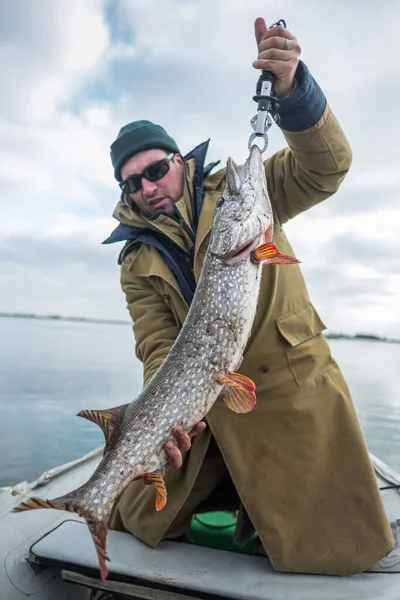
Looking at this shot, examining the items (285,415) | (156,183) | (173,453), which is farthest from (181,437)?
(156,183)

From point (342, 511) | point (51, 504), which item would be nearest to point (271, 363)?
point (342, 511)

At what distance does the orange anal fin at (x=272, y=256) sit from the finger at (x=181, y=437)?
936mm

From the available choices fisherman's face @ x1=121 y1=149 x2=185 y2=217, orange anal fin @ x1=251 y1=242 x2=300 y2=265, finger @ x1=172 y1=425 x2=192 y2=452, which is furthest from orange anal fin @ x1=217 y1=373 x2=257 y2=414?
fisherman's face @ x1=121 y1=149 x2=185 y2=217

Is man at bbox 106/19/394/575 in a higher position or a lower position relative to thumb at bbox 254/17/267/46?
lower

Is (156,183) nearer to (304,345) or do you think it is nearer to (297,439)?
(304,345)

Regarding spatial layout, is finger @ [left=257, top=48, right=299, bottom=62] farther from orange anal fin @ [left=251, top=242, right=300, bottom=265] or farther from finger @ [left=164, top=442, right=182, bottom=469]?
finger @ [left=164, top=442, right=182, bottom=469]

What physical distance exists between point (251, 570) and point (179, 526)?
0.62 meters

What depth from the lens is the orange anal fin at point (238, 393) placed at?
7.64 ft

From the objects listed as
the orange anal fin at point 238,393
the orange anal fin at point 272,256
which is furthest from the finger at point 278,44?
the orange anal fin at point 238,393

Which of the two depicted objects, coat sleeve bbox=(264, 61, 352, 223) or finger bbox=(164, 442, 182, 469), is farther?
coat sleeve bbox=(264, 61, 352, 223)

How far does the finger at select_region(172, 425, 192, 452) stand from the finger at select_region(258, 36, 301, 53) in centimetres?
199

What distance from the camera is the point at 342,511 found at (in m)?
2.72

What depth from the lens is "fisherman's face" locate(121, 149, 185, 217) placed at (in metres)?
3.31

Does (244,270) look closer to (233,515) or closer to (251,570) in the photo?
(251,570)
